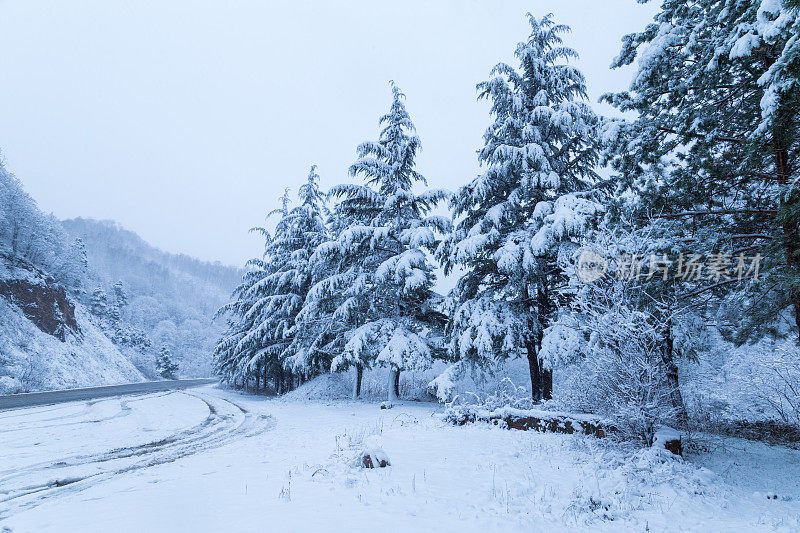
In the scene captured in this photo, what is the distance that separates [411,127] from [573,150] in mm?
7578

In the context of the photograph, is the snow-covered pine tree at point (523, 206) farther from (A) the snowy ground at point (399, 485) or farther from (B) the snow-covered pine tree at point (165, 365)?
(B) the snow-covered pine tree at point (165, 365)

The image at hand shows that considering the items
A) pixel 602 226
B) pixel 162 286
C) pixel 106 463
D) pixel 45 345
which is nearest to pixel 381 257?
pixel 602 226

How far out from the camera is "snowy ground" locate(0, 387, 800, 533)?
4.48 meters

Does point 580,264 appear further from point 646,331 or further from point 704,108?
point 704,108

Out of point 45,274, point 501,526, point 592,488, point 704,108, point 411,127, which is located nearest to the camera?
point 501,526

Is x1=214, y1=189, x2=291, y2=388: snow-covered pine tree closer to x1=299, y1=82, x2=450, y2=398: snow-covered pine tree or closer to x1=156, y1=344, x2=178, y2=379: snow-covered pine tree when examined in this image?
x1=299, y1=82, x2=450, y2=398: snow-covered pine tree

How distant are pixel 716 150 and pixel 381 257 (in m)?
12.6

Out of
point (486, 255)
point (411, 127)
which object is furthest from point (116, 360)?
point (486, 255)

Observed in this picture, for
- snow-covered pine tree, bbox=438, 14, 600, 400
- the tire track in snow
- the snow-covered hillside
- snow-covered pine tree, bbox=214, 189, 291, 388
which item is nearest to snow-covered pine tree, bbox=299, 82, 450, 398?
snow-covered pine tree, bbox=438, 14, 600, 400

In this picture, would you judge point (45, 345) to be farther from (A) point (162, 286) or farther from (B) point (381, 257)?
(A) point (162, 286)

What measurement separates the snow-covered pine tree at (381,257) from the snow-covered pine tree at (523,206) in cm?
221

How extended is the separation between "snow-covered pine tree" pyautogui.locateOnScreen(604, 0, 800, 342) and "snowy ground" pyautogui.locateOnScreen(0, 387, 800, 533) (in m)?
3.46

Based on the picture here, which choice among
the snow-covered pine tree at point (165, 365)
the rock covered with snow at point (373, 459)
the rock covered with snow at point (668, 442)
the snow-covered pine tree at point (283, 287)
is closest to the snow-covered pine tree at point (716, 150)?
the rock covered with snow at point (668, 442)

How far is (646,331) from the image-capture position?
6621 millimetres
